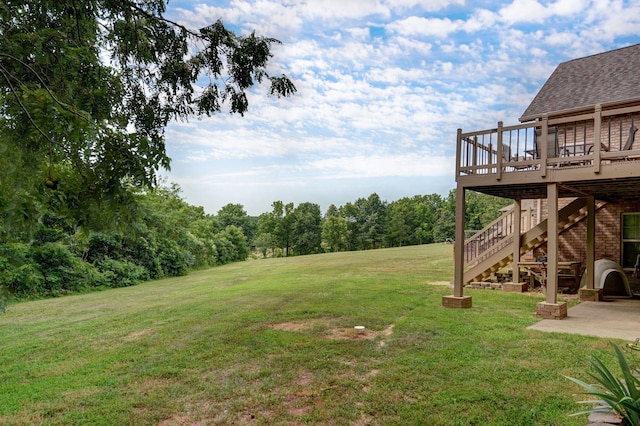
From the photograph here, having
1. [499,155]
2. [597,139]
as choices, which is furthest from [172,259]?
[597,139]

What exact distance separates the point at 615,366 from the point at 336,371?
340cm

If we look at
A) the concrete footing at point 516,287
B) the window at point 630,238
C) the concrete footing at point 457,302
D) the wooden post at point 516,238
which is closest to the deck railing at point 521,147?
the wooden post at point 516,238

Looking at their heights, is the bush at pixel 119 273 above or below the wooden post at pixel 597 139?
below

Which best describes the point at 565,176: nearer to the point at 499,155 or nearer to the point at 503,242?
the point at 499,155

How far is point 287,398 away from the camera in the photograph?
4.34 m

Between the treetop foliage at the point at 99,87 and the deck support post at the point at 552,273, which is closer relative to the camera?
the treetop foliage at the point at 99,87

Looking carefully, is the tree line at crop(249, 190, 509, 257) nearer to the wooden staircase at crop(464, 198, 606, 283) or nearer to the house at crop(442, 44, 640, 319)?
the house at crop(442, 44, 640, 319)

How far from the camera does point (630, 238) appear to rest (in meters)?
11.9

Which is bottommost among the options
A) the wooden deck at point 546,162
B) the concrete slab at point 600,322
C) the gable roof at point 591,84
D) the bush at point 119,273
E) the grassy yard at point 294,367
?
the bush at point 119,273

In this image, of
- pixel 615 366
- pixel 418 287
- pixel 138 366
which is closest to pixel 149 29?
pixel 138 366

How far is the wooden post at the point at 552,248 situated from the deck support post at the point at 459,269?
5.52 feet

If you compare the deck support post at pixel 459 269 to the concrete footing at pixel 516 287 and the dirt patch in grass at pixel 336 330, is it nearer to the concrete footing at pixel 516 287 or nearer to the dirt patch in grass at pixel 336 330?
the dirt patch in grass at pixel 336 330

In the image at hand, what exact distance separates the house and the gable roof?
0.03 meters

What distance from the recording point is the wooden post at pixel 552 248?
8.28 metres
